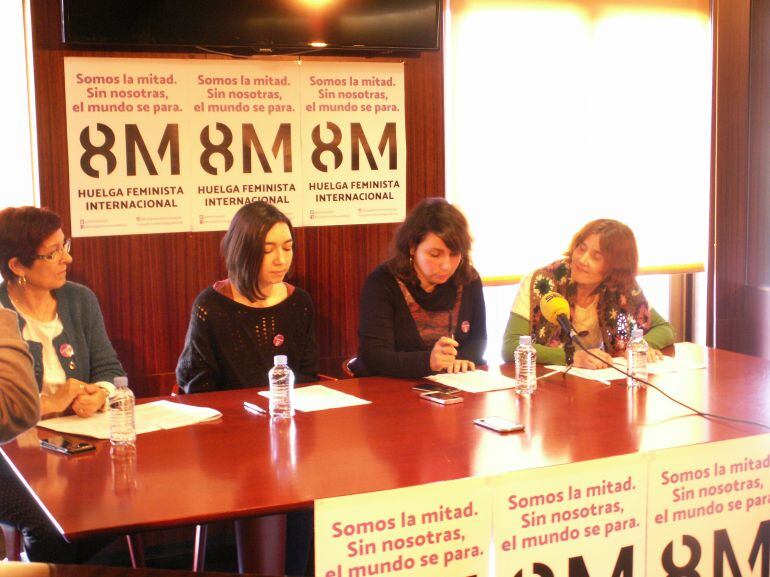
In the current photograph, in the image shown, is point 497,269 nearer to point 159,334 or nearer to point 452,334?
point 452,334

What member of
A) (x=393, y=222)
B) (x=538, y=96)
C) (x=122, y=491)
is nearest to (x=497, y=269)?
(x=393, y=222)

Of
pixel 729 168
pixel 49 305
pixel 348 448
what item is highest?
pixel 729 168

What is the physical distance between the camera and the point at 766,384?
9.91 feet

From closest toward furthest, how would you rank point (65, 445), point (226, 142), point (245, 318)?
1. point (65, 445)
2. point (245, 318)
3. point (226, 142)

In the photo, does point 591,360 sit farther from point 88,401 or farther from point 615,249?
point 88,401

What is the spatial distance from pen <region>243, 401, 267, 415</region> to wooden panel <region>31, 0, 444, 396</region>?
1265 mm

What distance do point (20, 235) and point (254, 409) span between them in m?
1.00

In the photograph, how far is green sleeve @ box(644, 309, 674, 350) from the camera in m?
3.59

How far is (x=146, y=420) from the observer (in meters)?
2.58

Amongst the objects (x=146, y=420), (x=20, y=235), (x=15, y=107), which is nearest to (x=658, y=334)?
(x=146, y=420)

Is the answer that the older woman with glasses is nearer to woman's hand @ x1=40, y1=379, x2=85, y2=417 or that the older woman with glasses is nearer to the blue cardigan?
the blue cardigan

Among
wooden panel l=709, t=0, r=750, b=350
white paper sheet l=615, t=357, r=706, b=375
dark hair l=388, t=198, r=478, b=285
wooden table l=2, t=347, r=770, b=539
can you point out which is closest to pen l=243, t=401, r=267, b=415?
wooden table l=2, t=347, r=770, b=539

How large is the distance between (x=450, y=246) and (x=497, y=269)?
1108 millimetres

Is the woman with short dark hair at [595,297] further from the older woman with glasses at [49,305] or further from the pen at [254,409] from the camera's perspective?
the older woman with glasses at [49,305]
